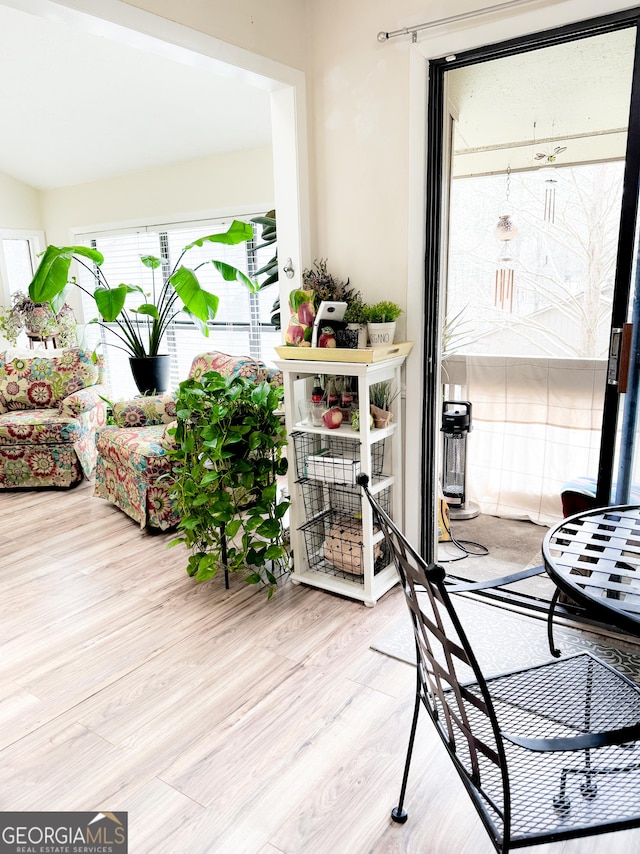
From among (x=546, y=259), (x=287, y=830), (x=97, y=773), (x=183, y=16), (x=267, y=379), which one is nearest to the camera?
(x=287, y=830)

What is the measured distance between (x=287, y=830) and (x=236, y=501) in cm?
151

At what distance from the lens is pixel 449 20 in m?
2.26

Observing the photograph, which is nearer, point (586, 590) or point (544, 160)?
point (586, 590)

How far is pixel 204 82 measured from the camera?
371 centimetres

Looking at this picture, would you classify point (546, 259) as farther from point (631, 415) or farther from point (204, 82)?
point (204, 82)

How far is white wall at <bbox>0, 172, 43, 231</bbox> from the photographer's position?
19.0ft

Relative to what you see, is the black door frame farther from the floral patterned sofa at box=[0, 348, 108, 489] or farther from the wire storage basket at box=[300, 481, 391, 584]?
the floral patterned sofa at box=[0, 348, 108, 489]

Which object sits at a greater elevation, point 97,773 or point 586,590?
point 586,590

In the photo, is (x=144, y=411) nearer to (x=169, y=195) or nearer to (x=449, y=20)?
(x=169, y=195)

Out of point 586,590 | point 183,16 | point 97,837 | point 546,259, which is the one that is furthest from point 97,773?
point 546,259

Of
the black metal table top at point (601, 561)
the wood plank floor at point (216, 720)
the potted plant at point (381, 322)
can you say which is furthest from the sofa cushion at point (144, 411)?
the black metal table top at point (601, 561)

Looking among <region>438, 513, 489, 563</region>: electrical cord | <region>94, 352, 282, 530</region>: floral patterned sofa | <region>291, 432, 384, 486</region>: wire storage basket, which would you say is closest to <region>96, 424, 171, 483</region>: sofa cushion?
<region>94, 352, 282, 530</region>: floral patterned sofa

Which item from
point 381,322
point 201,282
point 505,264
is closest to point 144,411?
point 201,282

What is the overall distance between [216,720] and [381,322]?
163cm
